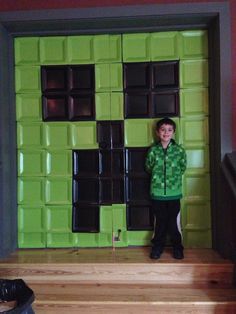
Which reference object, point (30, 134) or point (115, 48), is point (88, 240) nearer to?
point (30, 134)

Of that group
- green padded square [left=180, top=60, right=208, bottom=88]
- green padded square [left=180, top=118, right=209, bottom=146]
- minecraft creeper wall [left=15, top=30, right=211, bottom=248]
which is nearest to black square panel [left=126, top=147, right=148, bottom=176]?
minecraft creeper wall [left=15, top=30, right=211, bottom=248]

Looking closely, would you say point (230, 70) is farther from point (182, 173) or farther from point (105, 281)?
point (105, 281)

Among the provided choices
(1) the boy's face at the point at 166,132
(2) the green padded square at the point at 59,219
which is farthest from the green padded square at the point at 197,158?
(2) the green padded square at the point at 59,219

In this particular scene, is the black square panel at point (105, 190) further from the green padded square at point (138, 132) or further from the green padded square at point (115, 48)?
the green padded square at point (115, 48)

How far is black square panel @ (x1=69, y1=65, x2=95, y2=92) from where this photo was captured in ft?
9.89

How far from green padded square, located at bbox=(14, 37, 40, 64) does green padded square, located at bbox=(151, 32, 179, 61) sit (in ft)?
3.45

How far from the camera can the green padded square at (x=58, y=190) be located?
3014 mm

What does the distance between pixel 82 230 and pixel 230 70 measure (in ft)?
6.04

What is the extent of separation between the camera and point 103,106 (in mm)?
3006

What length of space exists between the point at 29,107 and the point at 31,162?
1.64 feet

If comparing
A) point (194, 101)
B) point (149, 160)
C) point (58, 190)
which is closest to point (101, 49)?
point (194, 101)

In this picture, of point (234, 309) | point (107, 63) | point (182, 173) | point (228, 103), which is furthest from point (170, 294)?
point (107, 63)

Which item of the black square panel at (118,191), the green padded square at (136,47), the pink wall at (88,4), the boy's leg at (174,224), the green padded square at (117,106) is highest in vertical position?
the pink wall at (88,4)

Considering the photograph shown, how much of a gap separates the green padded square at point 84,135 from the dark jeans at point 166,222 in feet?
2.55
